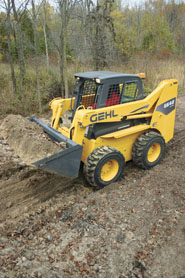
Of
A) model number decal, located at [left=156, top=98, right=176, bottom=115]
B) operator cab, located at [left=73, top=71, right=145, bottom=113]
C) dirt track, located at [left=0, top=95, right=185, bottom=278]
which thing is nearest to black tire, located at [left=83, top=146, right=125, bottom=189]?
dirt track, located at [left=0, top=95, right=185, bottom=278]

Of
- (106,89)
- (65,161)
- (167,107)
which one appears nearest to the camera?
(65,161)

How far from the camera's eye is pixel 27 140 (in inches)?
177

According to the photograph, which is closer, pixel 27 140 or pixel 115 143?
pixel 27 140

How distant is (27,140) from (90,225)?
203 centimetres

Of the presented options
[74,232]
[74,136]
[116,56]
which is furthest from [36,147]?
[116,56]

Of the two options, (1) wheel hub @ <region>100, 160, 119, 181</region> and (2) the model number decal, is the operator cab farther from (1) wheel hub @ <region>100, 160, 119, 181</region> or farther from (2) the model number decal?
(1) wheel hub @ <region>100, 160, 119, 181</region>

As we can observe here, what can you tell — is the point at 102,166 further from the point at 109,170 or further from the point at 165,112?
the point at 165,112

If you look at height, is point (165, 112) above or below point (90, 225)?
above

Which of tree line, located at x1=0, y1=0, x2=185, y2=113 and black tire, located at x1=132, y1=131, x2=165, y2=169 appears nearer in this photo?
black tire, located at x1=132, y1=131, x2=165, y2=169

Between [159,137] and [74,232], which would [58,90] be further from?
[74,232]

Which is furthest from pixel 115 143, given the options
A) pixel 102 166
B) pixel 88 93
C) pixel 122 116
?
pixel 88 93

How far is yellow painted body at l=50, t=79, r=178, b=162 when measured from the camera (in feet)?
14.2

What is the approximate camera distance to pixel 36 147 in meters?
4.28

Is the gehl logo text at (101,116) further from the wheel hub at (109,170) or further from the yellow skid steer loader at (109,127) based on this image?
the wheel hub at (109,170)
